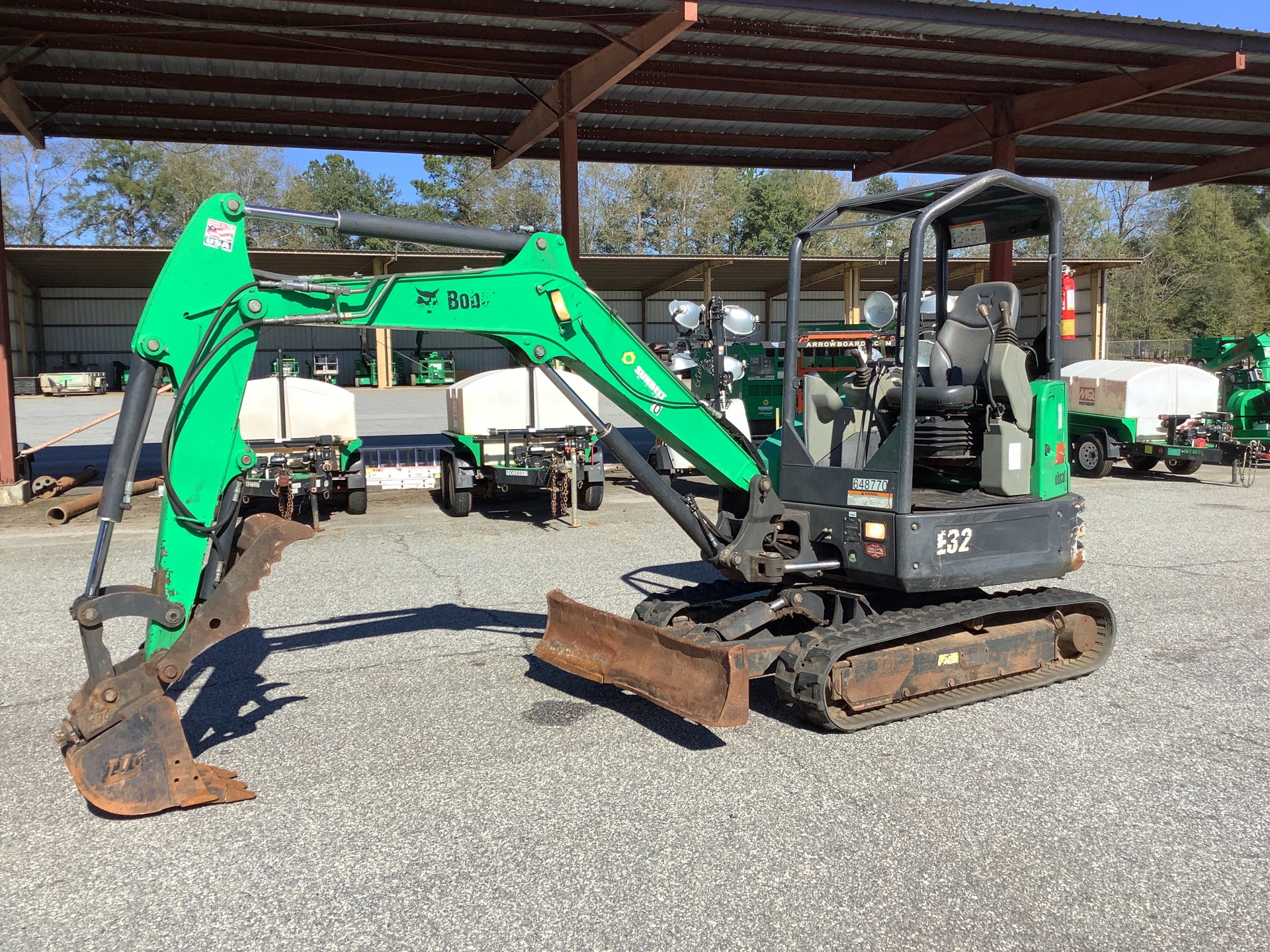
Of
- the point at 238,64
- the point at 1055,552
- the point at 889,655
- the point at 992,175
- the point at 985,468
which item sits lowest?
the point at 889,655

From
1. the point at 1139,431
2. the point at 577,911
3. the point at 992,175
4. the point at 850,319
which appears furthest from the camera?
the point at 850,319

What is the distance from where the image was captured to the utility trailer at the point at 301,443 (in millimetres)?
11867

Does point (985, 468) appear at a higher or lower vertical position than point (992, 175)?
lower

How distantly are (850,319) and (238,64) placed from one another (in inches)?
909

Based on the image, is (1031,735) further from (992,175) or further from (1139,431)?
(1139,431)

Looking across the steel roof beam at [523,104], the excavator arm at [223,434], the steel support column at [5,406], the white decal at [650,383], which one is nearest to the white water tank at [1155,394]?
the steel roof beam at [523,104]

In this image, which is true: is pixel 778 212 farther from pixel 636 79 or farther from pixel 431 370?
pixel 636 79

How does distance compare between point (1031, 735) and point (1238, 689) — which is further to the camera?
point (1238, 689)

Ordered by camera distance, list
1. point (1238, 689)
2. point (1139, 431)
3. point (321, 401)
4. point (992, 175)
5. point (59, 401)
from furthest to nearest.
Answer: point (59, 401), point (1139, 431), point (321, 401), point (1238, 689), point (992, 175)

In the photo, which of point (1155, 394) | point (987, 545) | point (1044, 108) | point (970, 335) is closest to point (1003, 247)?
point (1044, 108)

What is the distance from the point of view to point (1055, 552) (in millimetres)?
6020

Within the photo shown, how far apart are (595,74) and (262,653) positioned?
8.96 meters

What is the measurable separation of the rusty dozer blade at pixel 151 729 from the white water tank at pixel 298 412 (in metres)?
8.23

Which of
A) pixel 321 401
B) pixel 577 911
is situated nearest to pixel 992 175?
pixel 577 911
